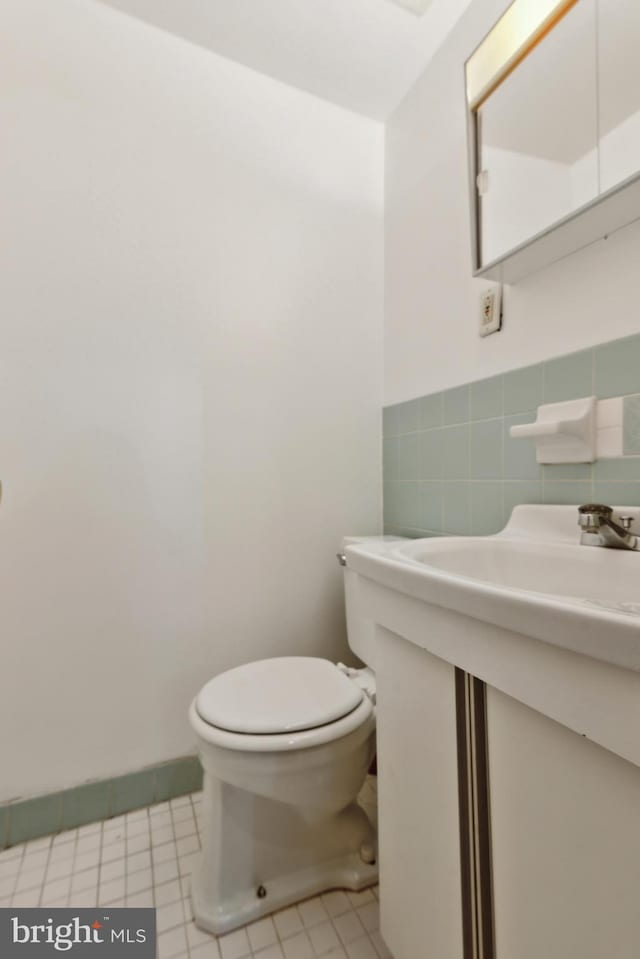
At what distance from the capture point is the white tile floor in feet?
2.64

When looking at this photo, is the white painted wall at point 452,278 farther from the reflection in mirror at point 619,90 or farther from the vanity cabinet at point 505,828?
the vanity cabinet at point 505,828

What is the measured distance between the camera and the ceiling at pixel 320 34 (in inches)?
44.8

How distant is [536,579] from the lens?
802mm

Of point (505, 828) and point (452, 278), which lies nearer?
point (505, 828)

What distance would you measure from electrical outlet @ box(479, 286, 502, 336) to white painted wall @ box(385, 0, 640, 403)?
2 cm

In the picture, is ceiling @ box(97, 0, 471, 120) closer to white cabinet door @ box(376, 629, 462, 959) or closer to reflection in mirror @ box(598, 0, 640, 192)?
reflection in mirror @ box(598, 0, 640, 192)

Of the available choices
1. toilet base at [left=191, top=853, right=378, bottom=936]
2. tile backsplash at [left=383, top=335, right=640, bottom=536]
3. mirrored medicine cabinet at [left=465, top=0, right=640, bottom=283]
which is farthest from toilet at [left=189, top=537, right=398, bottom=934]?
mirrored medicine cabinet at [left=465, top=0, right=640, bottom=283]

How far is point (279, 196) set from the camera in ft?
4.38

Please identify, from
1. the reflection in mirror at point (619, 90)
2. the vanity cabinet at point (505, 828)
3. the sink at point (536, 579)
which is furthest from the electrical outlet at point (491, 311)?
the vanity cabinet at point (505, 828)

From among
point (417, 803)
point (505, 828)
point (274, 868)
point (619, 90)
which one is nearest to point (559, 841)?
point (505, 828)

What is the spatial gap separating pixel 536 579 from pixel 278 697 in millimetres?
577

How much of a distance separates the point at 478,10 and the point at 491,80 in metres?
0.33

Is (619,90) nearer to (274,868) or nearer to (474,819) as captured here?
(474,819)

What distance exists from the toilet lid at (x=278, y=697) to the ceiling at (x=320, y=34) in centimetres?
173
